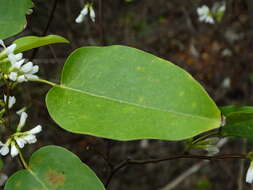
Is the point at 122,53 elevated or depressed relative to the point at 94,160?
elevated

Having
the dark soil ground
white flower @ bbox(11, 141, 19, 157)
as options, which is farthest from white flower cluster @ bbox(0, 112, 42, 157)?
the dark soil ground

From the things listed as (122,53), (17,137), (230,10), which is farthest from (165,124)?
(230,10)

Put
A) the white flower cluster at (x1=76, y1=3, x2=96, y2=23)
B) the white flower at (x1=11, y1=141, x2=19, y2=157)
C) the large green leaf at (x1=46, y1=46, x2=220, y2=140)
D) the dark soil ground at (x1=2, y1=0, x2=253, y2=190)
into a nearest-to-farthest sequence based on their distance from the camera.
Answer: the large green leaf at (x1=46, y1=46, x2=220, y2=140) < the white flower at (x1=11, y1=141, x2=19, y2=157) < the white flower cluster at (x1=76, y1=3, x2=96, y2=23) < the dark soil ground at (x1=2, y1=0, x2=253, y2=190)

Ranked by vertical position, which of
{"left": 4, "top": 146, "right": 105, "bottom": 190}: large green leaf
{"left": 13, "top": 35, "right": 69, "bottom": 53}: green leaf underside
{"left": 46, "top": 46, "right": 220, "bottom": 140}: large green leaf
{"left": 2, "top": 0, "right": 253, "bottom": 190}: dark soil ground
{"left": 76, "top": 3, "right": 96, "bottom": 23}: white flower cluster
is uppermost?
{"left": 13, "top": 35, "right": 69, "bottom": 53}: green leaf underside

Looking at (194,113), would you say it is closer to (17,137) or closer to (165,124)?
(165,124)

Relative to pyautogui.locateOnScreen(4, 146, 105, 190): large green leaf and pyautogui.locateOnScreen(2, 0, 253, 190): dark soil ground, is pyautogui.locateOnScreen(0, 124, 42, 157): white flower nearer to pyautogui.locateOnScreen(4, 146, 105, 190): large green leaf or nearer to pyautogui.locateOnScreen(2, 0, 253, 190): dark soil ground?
pyautogui.locateOnScreen(4, 146, 105, 190): large green leaf

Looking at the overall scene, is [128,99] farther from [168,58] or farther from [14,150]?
[168,58]

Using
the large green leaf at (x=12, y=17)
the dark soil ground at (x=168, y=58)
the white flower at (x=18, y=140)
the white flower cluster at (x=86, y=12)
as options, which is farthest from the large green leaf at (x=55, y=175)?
the dark soil ground at (x=168, y=58)

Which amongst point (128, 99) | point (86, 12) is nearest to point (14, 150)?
point (128, 99)
